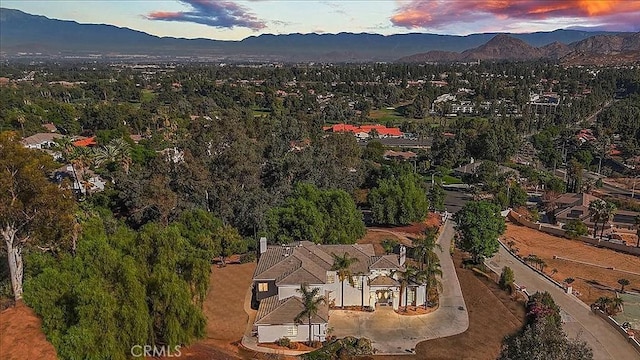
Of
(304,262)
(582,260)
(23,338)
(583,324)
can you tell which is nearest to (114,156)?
(304,262)

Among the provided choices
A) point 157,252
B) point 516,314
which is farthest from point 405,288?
point 157,252

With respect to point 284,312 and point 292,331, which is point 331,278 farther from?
point 292,331

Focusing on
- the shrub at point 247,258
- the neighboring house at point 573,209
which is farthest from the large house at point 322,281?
the neighboring house at point 573,209

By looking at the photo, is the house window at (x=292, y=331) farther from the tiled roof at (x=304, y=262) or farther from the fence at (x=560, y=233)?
the fence at (x=560, y=233)

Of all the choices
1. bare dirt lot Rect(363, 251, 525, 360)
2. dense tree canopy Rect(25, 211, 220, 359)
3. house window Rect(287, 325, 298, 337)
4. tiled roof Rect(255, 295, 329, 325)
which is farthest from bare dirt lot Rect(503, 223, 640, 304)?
dense tree canopy Rect(25, 211, 220, 359)

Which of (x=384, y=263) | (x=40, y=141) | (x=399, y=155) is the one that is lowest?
(x=399, y=155)

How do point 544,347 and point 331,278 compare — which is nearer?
point 544,347

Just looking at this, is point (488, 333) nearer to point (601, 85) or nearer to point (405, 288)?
point (405, 288)
